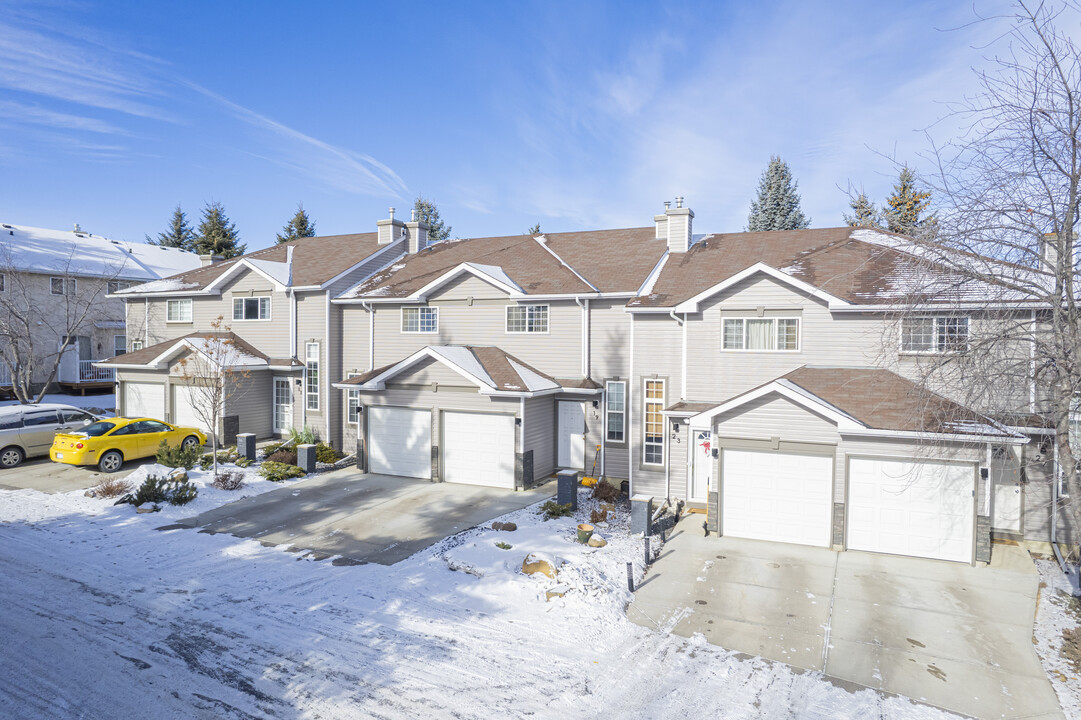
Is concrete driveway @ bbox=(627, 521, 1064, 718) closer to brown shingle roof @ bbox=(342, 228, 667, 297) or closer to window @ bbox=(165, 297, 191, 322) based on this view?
brown shingle roof @ bbox=(342, 228, 667, 297)

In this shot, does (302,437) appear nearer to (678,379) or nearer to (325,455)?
(325,455)

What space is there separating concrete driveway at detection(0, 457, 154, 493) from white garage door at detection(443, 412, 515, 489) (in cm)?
976

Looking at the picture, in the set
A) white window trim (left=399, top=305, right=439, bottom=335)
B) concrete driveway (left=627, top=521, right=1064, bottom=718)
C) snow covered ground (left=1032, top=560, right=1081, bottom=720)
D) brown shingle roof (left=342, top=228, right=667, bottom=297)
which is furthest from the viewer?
white window trim (left=399, top=305, right=439, bottom=335)

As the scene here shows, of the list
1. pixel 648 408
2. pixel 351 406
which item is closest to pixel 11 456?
pixel 351 406

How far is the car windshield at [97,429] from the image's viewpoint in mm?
18844

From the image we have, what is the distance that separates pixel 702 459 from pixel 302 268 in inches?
715

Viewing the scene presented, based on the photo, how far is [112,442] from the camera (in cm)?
1906

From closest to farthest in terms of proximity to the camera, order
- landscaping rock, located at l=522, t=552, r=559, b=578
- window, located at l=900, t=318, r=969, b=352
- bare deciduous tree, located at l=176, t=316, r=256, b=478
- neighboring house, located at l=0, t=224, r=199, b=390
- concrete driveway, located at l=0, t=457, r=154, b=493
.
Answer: landscaping rock, located at l=522, t=552, r=559, b=578
window, located at l=900, t=318, r=969, b=352
concrete driveway, located at l=0, t=457, r=154, b=493
bare deciduous tree, located at l=176, t=316, r=256, b=478
neighboring house, located at l=0, t=224, r=199, b=390

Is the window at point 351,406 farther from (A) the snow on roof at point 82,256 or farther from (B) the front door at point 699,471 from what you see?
(A) the snow on roof at point 82,256

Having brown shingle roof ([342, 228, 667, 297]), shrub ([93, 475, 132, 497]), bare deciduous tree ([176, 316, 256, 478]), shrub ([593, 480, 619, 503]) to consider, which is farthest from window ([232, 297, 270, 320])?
shrub ([593, 480, 619, 503])

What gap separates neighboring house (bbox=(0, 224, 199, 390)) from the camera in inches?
1257

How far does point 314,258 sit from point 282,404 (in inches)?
260

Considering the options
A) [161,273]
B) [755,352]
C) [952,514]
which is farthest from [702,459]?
[161,273]

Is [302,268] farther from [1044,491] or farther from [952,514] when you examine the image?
[1044,491]
